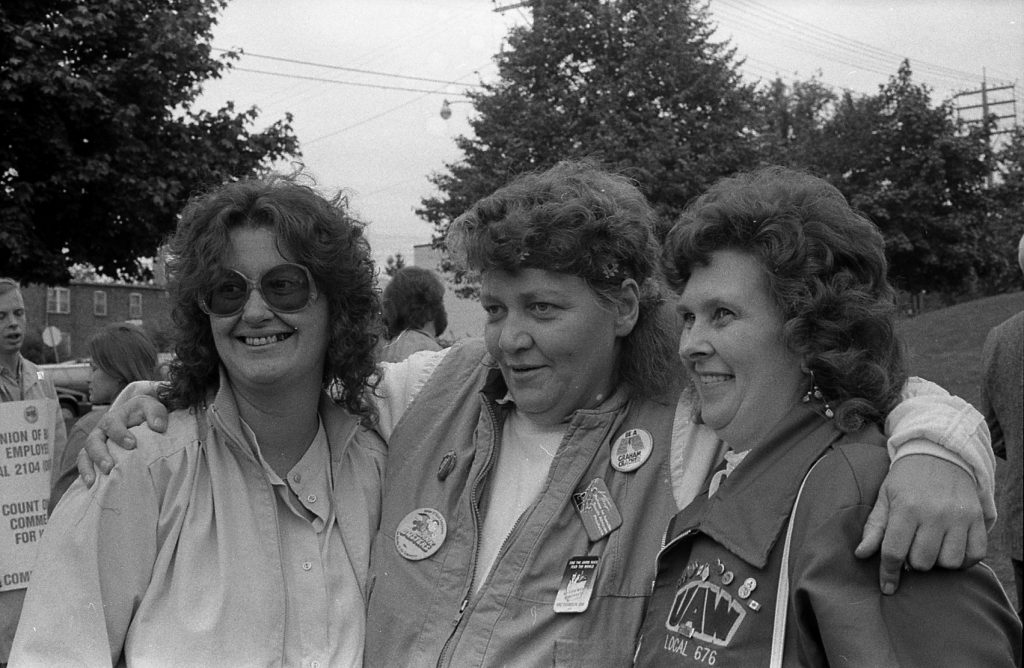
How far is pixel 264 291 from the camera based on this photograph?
9.08 feet

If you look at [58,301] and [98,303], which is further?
[98,303]

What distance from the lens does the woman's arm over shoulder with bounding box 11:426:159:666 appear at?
237cm

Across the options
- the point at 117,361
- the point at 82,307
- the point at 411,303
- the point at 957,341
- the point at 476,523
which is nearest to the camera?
the point at 476,523

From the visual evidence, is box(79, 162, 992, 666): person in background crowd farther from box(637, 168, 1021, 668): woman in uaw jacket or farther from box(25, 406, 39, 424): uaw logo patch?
box(25, 406, 39, 424): uaw logo patch

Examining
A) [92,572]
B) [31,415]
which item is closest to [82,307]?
[31,415]

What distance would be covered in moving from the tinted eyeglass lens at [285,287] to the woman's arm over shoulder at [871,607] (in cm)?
158

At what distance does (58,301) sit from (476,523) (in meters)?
59.6

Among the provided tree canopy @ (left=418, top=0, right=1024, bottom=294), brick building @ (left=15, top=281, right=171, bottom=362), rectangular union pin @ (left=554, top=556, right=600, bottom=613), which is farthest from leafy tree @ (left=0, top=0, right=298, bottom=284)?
brick building @ (left=15, top=281, right=171, bottom=362)

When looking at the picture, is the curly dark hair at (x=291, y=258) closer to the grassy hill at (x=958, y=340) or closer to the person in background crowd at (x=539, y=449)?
the person in background crowd at (x=539, y=449)

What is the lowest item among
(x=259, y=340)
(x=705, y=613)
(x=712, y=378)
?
(x=705, y=613)

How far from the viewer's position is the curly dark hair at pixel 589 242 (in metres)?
2.79

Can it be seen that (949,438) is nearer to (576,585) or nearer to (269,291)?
(576,585)

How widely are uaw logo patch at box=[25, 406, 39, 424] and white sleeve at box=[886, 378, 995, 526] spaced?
4.83m

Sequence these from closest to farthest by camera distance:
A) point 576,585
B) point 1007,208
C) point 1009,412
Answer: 1. point 576,585
2. point 1009,412
3. point 1007,208
